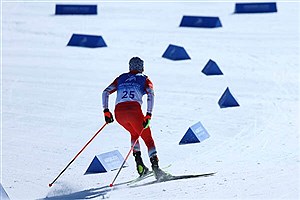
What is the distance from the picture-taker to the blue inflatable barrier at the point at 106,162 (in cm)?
863

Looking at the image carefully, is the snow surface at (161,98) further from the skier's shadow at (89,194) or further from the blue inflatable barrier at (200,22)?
the blue inflatable barrier at (200,22)

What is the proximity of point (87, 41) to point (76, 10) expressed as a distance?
364 cm

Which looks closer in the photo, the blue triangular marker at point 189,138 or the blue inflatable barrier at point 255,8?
the blue triangular marker at point 189,138

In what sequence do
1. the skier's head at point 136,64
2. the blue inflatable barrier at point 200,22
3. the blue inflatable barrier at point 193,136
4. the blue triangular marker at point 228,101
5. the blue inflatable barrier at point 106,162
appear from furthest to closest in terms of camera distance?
1. the blue inflatable barrier at point 200,22
2. the blue triangular marker at point 228,101
3. the blue inflatable barrier at point 193,136
4. the blue inflatable barrier at point 106,162
5. the skier's head at point 136,64

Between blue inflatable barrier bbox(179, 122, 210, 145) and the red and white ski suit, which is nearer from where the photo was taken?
the red and white ski suit

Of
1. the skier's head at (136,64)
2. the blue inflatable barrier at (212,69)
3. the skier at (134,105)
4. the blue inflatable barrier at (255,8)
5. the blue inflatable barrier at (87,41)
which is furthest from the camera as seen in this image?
the blue inflatable barrier at (255,8)

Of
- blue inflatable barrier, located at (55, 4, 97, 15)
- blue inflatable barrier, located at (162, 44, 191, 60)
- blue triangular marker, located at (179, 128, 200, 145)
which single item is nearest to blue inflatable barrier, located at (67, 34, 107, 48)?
blue inflatable barrier, located at (162, 44, 191, 60)

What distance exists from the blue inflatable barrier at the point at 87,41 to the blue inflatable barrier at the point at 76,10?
10.8 feet

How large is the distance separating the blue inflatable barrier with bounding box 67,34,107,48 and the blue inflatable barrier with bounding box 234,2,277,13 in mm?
4568

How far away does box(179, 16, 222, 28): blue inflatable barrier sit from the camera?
57.9ft

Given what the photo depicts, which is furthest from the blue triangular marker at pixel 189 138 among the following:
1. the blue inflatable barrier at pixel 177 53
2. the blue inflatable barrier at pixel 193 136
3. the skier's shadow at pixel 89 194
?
the blue inflatable barrier at pixel 177 53

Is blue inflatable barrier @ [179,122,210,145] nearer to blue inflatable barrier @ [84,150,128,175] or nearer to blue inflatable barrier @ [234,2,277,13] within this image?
blue inflatable barrier @ [84,150,128,175]

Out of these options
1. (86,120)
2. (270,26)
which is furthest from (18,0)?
(86,120)

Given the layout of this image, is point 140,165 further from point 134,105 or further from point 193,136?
point 193,136
